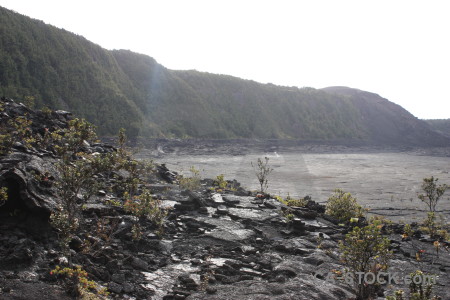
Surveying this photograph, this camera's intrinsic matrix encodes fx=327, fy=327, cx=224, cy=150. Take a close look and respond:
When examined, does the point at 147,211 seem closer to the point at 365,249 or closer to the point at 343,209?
the point at 365,249

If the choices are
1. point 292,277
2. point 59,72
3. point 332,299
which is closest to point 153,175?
point 292,277

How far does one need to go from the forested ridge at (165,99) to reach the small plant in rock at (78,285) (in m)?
27.0

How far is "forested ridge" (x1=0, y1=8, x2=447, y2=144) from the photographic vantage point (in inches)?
1287

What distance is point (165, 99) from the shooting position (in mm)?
48156

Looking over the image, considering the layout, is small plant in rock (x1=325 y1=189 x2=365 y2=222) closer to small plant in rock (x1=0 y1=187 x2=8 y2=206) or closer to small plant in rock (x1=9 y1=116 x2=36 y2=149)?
small plant in rock (x1=0 y1=187 x2=8 y2=206)

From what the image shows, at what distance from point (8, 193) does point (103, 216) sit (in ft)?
6.62

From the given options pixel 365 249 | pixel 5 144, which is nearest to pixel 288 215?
pixel 365 249

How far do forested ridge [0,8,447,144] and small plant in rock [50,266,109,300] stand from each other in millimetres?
26987

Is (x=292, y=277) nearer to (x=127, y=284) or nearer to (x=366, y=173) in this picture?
(x=127, y=284)

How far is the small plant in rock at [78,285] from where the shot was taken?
439cm

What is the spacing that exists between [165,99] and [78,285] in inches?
1780

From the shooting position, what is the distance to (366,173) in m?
25.5

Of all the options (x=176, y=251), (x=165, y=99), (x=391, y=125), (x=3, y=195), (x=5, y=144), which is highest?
(x=165, y=99)

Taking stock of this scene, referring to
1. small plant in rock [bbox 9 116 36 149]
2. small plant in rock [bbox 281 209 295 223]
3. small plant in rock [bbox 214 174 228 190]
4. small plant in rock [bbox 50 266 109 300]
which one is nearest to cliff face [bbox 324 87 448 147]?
small plant in rock [bbox 214 174 228 190]
